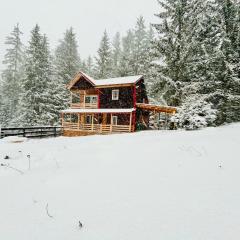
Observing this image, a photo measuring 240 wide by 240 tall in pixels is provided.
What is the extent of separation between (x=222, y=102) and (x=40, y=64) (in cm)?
2594

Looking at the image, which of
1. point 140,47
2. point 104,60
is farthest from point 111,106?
point 140,47

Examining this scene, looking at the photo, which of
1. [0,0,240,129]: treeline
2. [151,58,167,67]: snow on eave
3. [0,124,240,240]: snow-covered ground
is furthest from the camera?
[151,58,167,67]: snow on eave

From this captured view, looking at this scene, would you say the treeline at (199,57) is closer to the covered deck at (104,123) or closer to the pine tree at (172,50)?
the pine tree at (172,50)

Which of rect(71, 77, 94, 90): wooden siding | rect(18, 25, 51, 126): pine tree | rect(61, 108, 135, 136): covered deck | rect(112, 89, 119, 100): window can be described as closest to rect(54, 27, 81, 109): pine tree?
rect(18, 25, 51, 126): pine tree

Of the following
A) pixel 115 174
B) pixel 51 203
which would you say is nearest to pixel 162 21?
pixel 115 174

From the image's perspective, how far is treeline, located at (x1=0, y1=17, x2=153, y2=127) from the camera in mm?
36812

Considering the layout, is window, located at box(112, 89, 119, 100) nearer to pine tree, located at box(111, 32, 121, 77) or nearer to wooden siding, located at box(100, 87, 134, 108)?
wooden siding, located at box(100, 87, 134, 108)

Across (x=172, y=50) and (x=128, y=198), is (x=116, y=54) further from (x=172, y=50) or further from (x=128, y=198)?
(x=128, y=198)

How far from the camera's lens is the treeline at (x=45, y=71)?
36.8 meters

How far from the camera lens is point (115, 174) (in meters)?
8.14

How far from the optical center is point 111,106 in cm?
3148

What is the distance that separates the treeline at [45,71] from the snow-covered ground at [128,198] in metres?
23.8

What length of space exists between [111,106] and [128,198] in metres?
25.4

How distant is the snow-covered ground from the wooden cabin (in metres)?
19.1
